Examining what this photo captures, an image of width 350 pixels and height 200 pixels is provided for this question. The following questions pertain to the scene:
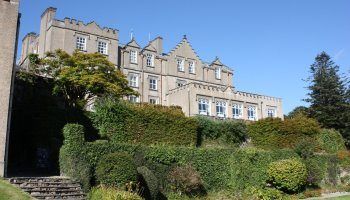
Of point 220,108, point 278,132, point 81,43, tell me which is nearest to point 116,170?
point 278,132

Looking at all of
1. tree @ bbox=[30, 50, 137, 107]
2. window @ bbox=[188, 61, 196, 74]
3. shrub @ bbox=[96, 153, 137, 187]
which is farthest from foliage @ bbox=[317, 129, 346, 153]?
shrub @ bbox=[96, 153, 137, 187]

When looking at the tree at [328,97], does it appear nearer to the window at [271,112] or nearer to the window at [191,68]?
the window at [271,112]

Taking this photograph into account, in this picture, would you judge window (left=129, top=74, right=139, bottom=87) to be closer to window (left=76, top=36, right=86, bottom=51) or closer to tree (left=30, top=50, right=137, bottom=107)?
window (left=76, top=36, right=86, bottom=51)

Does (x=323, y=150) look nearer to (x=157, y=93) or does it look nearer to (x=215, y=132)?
→ (x=215, y=132)

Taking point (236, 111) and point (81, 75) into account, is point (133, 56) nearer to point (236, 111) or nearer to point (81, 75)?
point (236, 111)

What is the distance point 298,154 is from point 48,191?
2057 cm

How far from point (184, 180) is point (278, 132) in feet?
52.7

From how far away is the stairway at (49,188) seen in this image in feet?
56.6

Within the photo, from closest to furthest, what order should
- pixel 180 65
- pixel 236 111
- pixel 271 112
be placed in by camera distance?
pixel 236 111 < pixel 271 112 < pixel 180 65

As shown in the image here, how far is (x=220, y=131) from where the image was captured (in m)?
34.3

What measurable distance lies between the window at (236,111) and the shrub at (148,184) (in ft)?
88.4

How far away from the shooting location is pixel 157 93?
1927 inches

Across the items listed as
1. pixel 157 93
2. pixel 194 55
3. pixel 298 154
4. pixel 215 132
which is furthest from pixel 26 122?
pixel 194 55

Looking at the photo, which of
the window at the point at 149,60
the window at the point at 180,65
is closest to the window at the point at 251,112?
the window at the point at 180,65
